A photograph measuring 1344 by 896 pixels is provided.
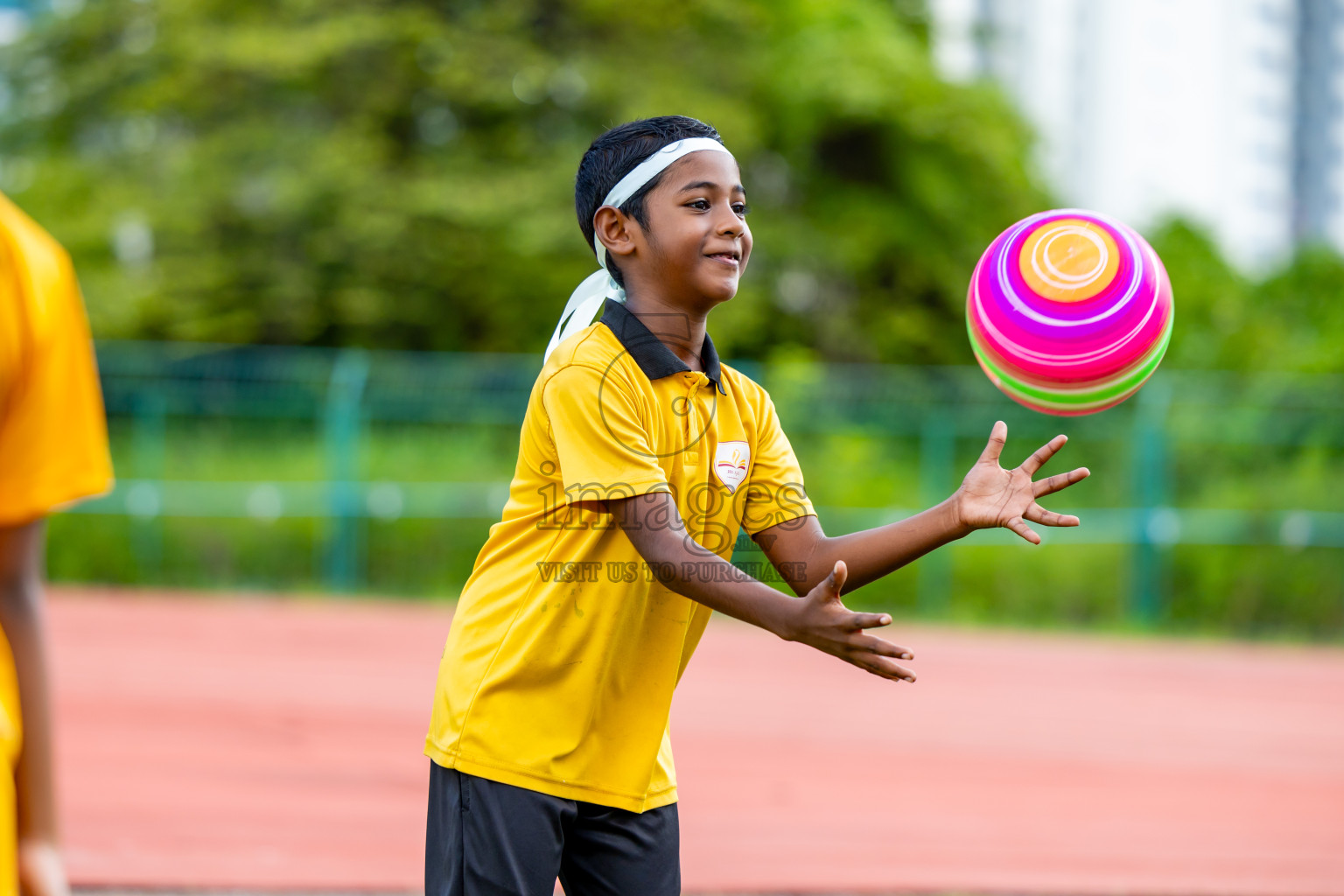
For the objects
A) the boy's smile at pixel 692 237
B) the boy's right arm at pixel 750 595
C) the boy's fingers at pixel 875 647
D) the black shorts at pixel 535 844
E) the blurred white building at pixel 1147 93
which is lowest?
the black shorts at pixel 535 844

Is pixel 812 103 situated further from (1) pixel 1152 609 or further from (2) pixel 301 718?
(2) pixel 301 718

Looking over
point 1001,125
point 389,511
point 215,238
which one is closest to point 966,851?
point 389,511

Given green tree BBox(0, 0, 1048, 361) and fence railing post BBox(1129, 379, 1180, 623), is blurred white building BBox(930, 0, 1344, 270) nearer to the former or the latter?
green tree BBox(0, 0, 1048, 361)

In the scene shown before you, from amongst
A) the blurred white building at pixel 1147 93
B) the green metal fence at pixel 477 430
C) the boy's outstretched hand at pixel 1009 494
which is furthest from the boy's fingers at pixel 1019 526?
the blurred white building at pixel 1147 93

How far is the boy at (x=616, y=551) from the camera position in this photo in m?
2.25

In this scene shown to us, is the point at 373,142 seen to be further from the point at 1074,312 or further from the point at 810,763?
the point at 1074,312

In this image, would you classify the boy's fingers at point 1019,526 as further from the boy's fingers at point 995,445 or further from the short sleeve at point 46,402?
the short sleeve at point 46,402

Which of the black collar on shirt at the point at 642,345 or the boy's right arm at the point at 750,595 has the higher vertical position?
the black collar on shirt at the point at 642,345

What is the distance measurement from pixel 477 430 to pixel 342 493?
4.31ft

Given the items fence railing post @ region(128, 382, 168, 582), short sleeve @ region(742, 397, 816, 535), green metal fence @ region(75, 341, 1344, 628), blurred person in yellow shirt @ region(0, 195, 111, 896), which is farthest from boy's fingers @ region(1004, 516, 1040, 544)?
fence railing post @ region(128, 382, 168, 582)

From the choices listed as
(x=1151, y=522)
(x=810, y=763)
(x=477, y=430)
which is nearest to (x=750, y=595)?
(x=810, y=763)

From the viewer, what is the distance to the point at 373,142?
15.2 meters

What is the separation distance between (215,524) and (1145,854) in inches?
354

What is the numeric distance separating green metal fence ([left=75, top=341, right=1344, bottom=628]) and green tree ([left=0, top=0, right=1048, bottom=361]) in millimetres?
3040
